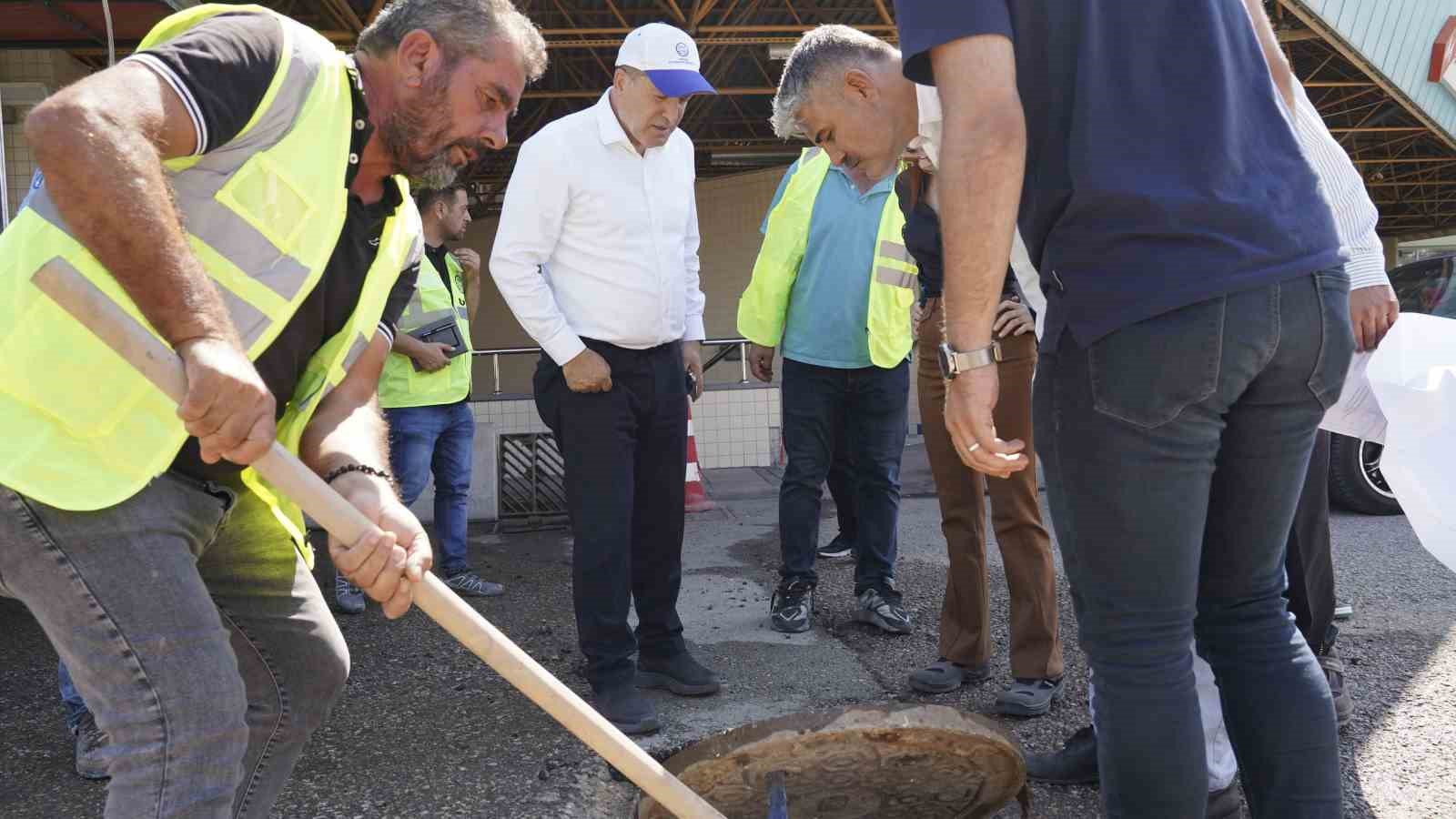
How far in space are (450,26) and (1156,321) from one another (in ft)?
4.38

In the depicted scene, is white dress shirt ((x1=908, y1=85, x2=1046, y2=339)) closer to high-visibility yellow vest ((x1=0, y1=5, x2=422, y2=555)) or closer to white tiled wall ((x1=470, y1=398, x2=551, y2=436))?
high-visibility yellow vest ((x1=0, y1=5, x2=422, y2=555))

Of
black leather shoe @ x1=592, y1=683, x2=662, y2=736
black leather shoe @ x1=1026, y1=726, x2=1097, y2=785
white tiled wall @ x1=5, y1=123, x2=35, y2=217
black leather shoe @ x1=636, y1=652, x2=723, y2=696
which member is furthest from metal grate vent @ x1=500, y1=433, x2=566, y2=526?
black leather shoe @ x1=1026, y1=726, x2=1097, y2=785

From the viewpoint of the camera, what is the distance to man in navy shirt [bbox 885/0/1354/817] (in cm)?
169

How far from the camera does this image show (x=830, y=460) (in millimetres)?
4332

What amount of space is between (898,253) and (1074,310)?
8.84 feet

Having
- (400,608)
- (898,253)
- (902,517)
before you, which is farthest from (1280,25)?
(400,608)

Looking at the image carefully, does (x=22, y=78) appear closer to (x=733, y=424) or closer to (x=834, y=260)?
(x=733, y=424)

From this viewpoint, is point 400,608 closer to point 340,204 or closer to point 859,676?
point 340,204

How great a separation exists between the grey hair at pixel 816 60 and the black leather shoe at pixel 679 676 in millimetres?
1724

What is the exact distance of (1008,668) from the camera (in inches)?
147

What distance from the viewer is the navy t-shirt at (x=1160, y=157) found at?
5.50 feet

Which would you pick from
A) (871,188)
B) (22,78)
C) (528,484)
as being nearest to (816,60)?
(871,188)

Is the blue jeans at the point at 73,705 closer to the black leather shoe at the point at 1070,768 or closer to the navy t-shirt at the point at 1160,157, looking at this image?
the black leather shoe at the point at 1070,768

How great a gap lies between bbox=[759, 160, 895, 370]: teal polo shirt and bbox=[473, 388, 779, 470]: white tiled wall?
17.3 feet
